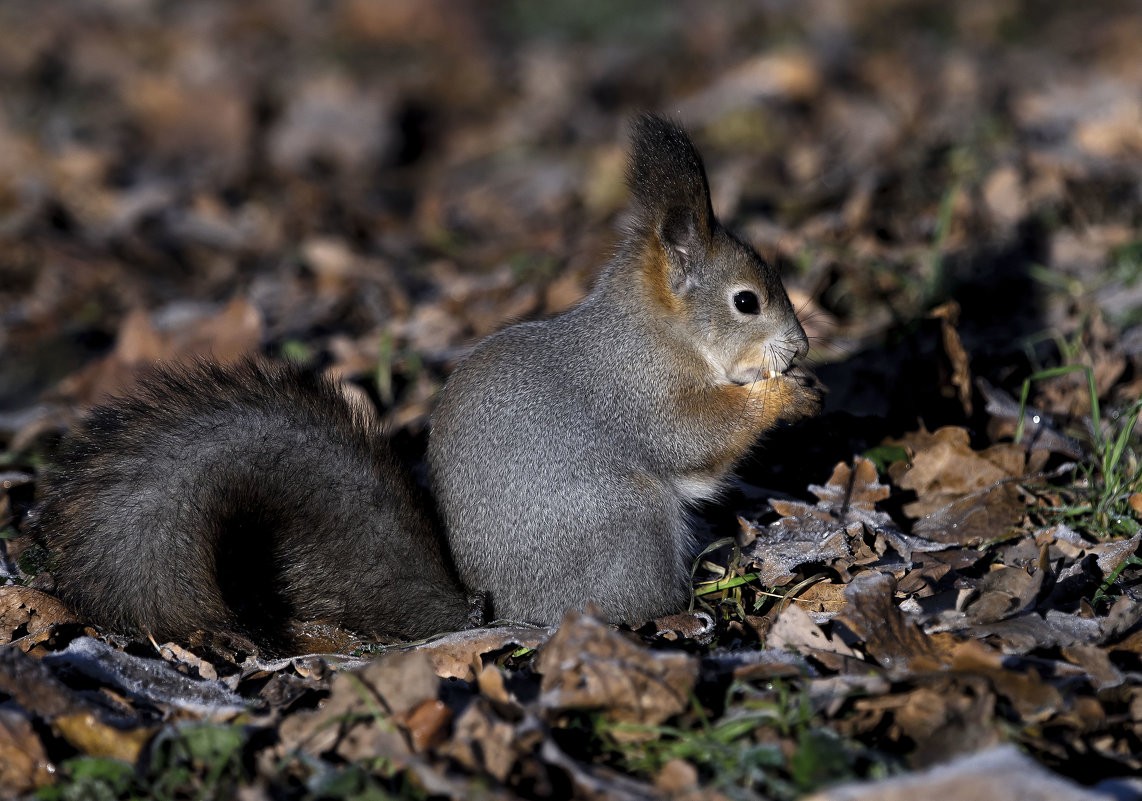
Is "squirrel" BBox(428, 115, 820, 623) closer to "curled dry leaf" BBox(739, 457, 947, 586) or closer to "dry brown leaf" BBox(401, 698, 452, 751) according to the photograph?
"curled dry leaf" BBox(739, 457, 947, 586)

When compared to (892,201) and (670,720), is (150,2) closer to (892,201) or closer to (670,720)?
(892,201)

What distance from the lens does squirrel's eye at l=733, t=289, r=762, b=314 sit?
3346mm

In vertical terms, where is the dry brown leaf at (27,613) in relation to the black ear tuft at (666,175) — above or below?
below

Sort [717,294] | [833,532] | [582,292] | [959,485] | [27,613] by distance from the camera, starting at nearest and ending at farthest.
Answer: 1. [27,613]
2. [833,532]
3. [717,294]
4. [959,485]
5. [582,292]

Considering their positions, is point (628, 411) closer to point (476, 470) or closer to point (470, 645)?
point (476, 470)

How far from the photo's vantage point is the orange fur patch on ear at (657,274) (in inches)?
134

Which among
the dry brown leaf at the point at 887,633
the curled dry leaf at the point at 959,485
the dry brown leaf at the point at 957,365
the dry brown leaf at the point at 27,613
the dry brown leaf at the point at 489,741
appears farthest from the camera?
the dry brown leaf at the point at 957,365

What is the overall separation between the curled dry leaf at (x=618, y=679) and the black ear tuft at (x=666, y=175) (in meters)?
1.38

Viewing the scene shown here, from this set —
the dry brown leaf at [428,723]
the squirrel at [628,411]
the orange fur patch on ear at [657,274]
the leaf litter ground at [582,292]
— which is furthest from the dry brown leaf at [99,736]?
the orange fur patch on ear at [657,274]

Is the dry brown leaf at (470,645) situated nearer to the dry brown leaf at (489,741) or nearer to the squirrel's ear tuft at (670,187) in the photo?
the dry brown leaf at (489,741)

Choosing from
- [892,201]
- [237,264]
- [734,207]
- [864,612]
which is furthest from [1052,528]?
[237,264]

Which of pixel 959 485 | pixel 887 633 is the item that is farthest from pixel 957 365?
pixel 887 633

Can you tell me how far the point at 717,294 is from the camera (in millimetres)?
3357

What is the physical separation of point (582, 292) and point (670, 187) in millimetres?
1930
